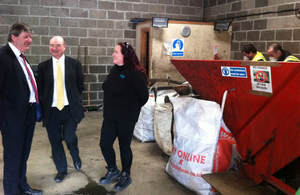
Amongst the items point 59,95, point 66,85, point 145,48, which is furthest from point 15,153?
point 145,48

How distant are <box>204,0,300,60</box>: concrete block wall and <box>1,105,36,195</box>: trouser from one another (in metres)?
3.73


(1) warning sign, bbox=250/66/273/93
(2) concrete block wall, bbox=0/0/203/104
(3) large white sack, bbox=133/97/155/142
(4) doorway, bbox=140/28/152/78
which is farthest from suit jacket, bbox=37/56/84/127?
(2) concrete block wall, bbox=0/0/203/104

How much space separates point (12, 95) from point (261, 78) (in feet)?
5.84

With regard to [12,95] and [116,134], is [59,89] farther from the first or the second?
[116,134]

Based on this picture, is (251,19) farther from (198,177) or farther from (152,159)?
(198,177)

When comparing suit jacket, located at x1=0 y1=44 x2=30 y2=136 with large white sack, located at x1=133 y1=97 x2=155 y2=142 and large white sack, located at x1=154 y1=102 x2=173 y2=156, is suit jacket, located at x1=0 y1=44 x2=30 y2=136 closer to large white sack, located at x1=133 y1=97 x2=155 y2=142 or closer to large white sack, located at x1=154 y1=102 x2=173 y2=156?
large white sack, located at x1=154 y1=102 x2=173 y2=156

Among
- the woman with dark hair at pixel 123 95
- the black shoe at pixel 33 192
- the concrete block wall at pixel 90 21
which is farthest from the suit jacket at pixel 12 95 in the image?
the concrete block wall at pixel 90 21

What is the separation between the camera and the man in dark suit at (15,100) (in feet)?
6.78

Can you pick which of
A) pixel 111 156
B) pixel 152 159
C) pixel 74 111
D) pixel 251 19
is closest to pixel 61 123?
pixel 74 111

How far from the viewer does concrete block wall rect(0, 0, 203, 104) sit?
17.1 feet

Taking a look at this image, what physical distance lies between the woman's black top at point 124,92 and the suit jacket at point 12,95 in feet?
2.15

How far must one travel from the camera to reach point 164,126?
3.27 meters

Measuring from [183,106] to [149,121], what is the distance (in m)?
1.23

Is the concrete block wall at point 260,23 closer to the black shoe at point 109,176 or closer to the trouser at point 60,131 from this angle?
the black shoe at point 109,176
